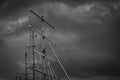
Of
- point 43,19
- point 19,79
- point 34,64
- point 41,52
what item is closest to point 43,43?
point 41,52

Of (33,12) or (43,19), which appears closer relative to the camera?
(33,12)

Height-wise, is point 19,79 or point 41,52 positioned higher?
point 41,52

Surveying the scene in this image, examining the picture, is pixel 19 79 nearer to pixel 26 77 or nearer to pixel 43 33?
pixel 26 77

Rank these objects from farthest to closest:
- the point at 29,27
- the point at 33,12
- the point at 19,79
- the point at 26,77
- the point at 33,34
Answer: the point at 19,79, the point at 26,77, the point at 33,34, the point at 29,27, the point at 33,12

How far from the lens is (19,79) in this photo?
95375 mm

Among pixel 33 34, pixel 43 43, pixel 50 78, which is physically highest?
pixel 33 34

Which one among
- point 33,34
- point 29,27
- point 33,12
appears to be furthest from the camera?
point 33,34

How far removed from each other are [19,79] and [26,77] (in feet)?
44.8

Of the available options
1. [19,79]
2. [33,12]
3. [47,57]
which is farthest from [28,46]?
[19,79]

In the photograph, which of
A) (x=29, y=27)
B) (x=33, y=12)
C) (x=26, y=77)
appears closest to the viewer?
(x=33, y=12)

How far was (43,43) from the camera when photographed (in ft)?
202

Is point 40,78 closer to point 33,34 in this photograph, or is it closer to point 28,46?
point 28,46

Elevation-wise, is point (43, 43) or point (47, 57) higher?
point (43, 43)

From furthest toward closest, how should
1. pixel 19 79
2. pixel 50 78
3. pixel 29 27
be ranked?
1. pixel 19 79
2. pixel 29 27
3. pixel 50 78
